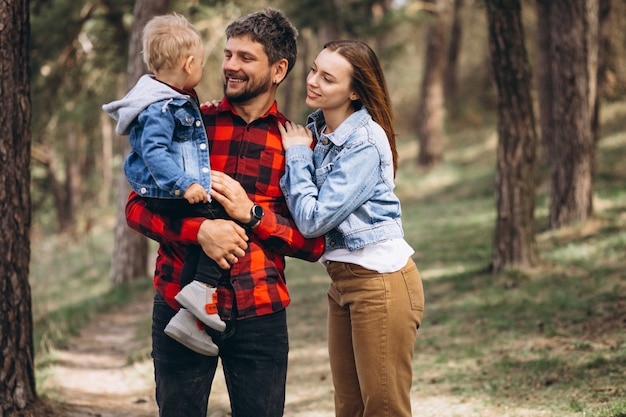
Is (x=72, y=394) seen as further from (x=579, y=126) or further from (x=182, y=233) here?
(x=579, y=126)

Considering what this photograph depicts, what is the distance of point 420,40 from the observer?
30766 mm

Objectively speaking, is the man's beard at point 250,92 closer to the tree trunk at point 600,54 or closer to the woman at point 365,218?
the woman at point 365,218

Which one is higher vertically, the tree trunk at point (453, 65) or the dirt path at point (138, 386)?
the tree trunk at point (453, 65)

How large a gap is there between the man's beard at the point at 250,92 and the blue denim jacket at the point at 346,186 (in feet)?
0.89

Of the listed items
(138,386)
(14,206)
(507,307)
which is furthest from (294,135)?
(507,307)

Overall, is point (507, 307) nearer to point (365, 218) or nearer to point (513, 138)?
point (513, 138)

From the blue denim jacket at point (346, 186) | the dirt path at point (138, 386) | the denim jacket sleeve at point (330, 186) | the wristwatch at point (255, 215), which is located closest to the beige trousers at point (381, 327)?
the blue denim jacket at point (346, 186)

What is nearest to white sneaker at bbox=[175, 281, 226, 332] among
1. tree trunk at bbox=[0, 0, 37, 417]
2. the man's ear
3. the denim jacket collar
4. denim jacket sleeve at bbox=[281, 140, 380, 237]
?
denim jacket sleeve at bbox=[281, 140, 380, 237]

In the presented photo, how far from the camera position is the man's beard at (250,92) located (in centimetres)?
317

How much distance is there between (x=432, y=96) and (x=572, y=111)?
908 cm

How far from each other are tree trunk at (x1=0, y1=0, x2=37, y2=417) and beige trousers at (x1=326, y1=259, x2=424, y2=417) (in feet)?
7.91

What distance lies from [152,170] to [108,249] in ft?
50.4

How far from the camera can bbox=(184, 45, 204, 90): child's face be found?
10.5 ft

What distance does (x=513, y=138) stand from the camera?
862 cm
